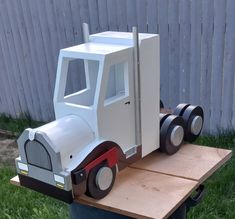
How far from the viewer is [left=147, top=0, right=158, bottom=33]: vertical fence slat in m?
2.89

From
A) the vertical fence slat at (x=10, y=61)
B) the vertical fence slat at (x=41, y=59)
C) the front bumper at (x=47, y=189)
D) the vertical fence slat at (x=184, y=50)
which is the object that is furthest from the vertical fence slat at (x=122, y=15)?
the front bumper at (x=47, y=189)

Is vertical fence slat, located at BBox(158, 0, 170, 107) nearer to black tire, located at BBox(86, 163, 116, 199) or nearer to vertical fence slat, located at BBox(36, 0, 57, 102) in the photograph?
vertical fence slat, located at BBox(36, 0, 57, 102)

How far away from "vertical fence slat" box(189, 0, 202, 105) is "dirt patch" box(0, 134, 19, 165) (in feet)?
4.51

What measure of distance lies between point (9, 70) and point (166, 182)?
2751 millimetres

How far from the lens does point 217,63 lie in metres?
2.81

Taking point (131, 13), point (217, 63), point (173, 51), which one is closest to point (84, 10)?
point (131, 13)

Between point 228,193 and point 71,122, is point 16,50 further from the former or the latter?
point 71,122

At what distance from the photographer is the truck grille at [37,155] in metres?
1.19

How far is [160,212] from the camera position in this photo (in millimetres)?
1154

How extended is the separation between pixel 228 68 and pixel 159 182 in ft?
5.46

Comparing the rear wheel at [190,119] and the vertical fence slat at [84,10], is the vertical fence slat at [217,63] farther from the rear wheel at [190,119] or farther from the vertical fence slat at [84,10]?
the rear wheel at [190,119]

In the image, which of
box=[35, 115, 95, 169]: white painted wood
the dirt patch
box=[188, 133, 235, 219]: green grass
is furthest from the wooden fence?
box=[35, 115, 95, 169]: white painted wood

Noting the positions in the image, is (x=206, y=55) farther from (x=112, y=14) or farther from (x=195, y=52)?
(x=112, y=14)

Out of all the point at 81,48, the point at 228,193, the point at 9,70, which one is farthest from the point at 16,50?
the point at 81,48
